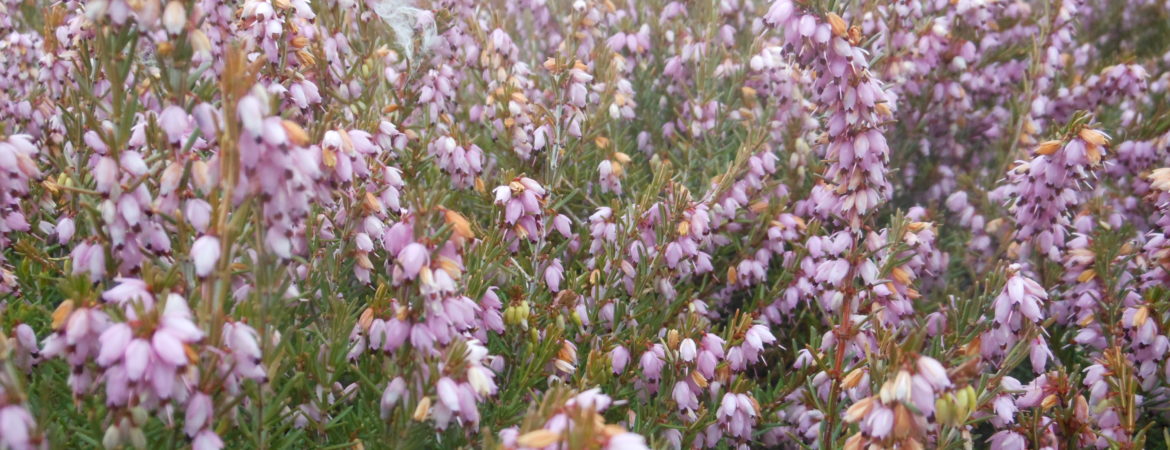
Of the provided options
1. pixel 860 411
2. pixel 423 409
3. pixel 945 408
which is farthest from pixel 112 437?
pixel 945 408

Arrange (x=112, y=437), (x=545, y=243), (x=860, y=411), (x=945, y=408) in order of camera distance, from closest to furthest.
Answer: (x=112, y=437)
(x=945, y=408)
(x=860, y=411)
(x=545, y=243)

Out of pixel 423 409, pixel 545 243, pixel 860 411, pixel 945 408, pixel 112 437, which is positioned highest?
pixel 945 408

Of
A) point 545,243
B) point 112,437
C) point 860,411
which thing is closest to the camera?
point 112,437

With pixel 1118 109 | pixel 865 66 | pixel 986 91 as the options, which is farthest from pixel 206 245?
pixel 1118 109

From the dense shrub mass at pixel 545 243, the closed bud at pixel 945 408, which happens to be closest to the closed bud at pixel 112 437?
the dense shrub mass at pixel 545 243

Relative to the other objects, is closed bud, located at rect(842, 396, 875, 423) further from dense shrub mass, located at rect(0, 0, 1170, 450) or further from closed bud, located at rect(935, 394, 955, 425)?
closed bud, located at rect(935, 394, 955, 425)

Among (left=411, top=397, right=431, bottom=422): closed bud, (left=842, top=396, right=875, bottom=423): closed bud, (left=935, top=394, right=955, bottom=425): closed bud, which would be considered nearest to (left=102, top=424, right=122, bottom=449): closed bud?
(left=411, top=397, right=431, bottom=422): closed bud

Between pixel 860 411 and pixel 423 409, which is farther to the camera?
pixel 860 411

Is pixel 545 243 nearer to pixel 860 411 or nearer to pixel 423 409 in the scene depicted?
pixel 423 409
